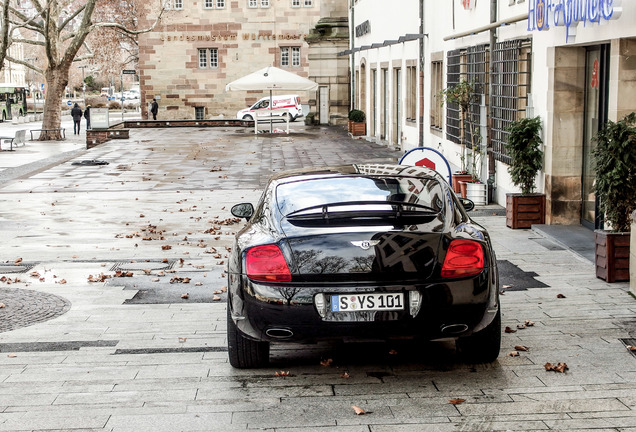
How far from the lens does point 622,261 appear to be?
9.45m

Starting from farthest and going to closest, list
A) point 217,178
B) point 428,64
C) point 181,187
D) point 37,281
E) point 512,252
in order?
1. point 428,64
2. point 217,178
3. point 181,187
4. point 512,252
5. point 37,281

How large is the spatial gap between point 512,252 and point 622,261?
2273mm

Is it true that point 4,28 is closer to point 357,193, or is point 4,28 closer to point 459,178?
point 459,178

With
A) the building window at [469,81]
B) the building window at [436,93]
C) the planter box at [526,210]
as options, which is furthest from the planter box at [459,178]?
the building window at [436,93]

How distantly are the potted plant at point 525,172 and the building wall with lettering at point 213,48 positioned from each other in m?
47.1

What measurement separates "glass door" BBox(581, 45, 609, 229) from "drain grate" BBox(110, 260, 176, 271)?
17.4 feet

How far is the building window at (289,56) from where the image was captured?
199ft

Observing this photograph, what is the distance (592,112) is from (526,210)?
1.57 metres

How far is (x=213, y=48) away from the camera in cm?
5962

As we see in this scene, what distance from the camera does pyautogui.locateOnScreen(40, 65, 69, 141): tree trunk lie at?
4100 centimetres

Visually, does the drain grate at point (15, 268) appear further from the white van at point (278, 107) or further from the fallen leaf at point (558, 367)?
the white van at point (278, 107)

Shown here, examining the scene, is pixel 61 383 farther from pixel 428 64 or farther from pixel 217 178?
pixel 428 64

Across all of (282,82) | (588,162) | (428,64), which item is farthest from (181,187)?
(282,82)

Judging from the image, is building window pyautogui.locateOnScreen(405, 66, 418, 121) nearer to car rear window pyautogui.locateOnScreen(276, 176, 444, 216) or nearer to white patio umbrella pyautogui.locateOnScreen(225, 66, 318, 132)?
white patio umbrella pyautogui.locateOnScreen(225, 66, 318, 132)
